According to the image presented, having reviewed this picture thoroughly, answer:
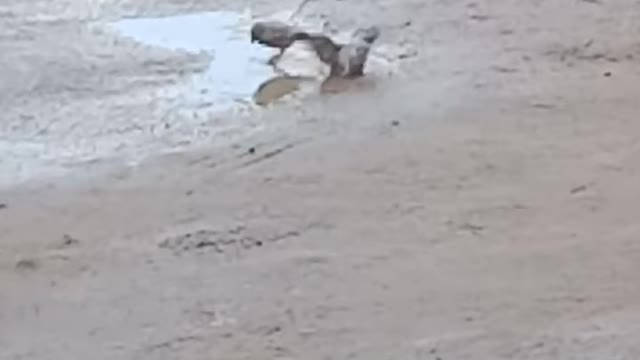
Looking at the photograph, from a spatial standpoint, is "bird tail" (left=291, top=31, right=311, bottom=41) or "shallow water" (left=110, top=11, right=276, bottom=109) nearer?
"shallow water" (left=110, top=11, right=276, bottom=109)

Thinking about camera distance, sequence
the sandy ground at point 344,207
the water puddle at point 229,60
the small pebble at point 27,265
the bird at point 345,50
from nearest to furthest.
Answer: the sandy ground at point 344,207
the small pebble at point 27,265
the water puddle at point 229,60
the bird at point 345,50

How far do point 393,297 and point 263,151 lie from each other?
2.68ft

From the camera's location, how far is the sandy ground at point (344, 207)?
268 centimetres

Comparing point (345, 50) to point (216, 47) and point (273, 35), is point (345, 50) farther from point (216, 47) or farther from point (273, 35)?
point (216, 47)

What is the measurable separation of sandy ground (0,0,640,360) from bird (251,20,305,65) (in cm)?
23

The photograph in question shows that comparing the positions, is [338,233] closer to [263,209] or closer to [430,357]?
[263,209]

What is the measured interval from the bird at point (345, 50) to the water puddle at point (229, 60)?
0.10ft

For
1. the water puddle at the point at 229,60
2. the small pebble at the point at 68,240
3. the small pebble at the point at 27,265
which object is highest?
the water puddle at the point at 229,60

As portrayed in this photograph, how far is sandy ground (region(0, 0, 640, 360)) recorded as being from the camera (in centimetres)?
268

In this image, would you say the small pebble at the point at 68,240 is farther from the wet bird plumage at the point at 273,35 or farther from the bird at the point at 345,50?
the wet bird plumage at the point at 273,35

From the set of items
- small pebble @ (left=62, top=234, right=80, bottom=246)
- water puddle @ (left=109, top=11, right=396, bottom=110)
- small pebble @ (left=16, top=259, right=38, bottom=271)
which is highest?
water puddle @ (left=109, top=11, right=396, bottom=110)

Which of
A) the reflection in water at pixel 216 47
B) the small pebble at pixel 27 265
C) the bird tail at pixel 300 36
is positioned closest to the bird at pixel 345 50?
the bird tail at pixel 300 36

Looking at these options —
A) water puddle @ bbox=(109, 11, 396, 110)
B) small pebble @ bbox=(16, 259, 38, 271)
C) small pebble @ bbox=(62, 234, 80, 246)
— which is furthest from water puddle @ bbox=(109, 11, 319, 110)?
small pebble @ bbox=(16, 259, 38, 271)

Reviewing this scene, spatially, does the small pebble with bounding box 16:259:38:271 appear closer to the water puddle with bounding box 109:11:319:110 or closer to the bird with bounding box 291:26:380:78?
the water puddle with bounding box 109:11:319:110
